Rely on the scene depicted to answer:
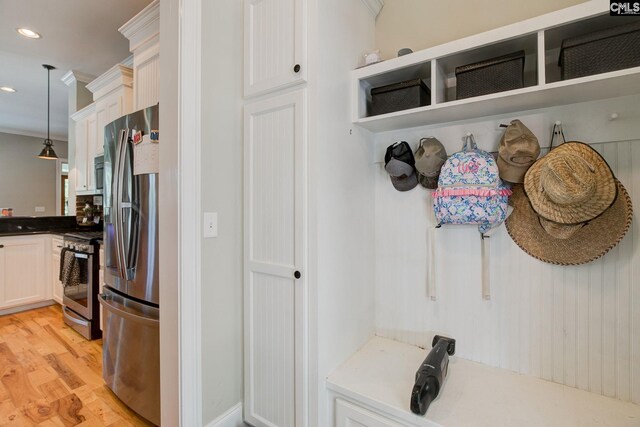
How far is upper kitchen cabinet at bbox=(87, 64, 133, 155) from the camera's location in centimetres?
276

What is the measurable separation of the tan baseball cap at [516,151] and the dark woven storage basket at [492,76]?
190mm

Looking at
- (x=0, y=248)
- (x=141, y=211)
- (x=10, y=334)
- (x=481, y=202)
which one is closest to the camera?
(x=481, y=202)

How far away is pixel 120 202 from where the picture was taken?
5.80 feet

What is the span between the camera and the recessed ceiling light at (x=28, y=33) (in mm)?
2682

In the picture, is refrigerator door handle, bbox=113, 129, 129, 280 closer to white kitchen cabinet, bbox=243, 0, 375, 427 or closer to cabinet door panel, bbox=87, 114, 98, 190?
white kitchen cabinet, bbox=243, 0, 375, 427

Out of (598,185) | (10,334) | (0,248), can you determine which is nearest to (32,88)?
(0,248)

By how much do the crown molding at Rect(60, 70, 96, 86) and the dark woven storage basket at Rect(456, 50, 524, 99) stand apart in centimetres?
435

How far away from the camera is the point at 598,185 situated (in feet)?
3.56

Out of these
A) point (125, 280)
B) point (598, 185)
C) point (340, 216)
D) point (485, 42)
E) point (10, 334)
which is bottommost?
point (10, 334)

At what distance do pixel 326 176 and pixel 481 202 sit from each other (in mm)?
672

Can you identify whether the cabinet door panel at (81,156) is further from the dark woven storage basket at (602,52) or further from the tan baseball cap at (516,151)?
the dark woven storage basket at (602,52)

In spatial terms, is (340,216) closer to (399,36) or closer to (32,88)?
(399,36)

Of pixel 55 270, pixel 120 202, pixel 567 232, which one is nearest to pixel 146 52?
pixel 120 202

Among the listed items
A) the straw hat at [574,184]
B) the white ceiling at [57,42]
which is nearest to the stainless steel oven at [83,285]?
the white ceiling at [57,42]
